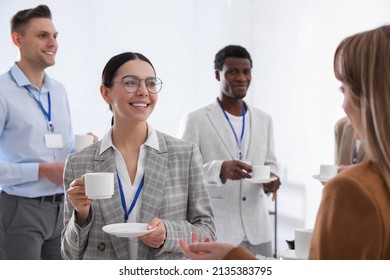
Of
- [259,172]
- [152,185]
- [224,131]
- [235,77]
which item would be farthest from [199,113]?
[152,185]

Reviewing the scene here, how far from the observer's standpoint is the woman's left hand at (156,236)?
1.60 meters

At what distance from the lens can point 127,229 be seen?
1571 mm

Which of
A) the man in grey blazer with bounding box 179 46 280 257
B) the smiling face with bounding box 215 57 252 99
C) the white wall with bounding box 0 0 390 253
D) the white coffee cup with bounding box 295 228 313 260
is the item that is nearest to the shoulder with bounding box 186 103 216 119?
the man in grey blazer with bounding box 179 46 280 257

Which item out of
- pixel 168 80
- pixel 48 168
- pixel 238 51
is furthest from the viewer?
pixel 168 80

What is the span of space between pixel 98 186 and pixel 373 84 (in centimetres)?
94

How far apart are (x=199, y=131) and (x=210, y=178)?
308mm

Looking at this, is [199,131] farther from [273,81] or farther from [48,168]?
[273,81]

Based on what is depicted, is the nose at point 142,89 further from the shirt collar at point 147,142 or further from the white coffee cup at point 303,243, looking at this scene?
the white coffee cup at point 303,243

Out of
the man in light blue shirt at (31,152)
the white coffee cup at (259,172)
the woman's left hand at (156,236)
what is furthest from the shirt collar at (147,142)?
the white coffee cup at (259,172)

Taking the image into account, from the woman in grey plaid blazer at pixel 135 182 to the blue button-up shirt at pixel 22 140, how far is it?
801 millimetres

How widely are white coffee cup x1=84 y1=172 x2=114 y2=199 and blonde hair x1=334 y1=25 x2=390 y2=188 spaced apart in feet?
2.88

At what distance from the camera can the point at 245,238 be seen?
2.73 meters
